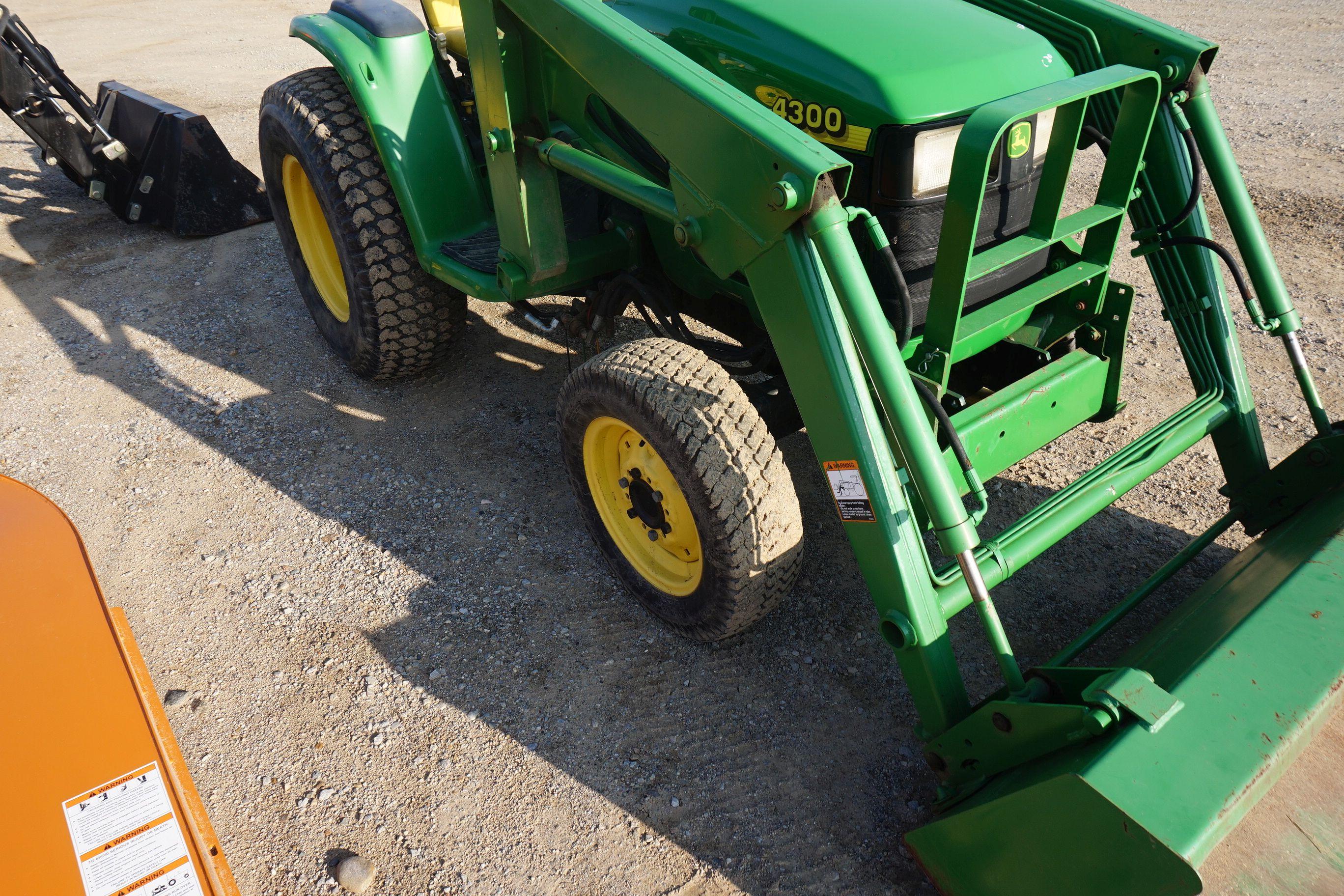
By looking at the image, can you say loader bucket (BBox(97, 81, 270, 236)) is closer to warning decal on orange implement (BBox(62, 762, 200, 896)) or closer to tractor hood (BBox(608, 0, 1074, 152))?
tractor hood (BBox(608, 0, 1074, 152))

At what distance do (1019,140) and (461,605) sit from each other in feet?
7.07

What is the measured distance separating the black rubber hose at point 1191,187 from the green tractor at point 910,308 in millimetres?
13

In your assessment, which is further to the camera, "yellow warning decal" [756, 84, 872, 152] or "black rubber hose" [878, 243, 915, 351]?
"yellow warning decal" [756, 84, 872, 152]

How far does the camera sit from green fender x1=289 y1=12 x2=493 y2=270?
10.6ft

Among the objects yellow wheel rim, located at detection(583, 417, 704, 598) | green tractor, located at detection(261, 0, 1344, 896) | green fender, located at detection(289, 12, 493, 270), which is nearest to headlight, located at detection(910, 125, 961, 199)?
green tractor, located at detection(261, 0, 1344, 896)

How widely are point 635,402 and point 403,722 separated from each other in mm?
1130

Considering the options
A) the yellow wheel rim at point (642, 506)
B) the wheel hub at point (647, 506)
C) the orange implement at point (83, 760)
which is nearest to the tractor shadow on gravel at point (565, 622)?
the yellow wheel rim at point (642, 506)

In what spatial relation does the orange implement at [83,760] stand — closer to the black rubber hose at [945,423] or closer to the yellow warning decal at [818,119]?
the black rubber hose at [945,423]

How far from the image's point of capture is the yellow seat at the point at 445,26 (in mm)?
3664

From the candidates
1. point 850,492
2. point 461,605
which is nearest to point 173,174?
point 461,605

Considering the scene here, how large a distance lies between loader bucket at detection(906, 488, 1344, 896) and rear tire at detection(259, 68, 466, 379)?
262 cm

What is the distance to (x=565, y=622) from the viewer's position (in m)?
2.89

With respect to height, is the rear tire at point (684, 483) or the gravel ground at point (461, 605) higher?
the rear tire at point (684, 483)

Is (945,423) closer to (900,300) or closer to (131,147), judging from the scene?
(900,300)
